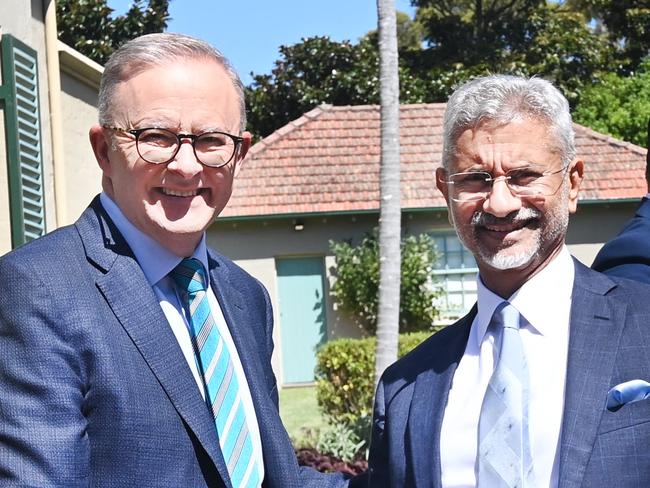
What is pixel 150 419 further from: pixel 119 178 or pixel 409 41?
pixel 409 41

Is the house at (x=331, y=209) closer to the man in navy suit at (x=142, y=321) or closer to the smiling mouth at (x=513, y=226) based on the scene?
the smiling mouth at (x=513, y=226)

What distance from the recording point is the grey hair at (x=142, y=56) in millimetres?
2592

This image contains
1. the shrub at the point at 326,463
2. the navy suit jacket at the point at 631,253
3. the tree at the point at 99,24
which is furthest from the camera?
the tree at the point at 99,24

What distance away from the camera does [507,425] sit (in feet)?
8.71

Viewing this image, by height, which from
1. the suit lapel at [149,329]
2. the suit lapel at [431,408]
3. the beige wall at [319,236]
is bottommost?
the beige wall at [319,236]

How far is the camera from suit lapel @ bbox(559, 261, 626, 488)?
2555 millimetres

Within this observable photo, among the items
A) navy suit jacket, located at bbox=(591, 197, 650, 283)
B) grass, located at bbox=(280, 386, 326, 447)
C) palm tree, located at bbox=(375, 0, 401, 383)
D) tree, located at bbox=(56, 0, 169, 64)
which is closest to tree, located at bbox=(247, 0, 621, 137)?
tree, located at bbox=(56, 0, 169, 64)

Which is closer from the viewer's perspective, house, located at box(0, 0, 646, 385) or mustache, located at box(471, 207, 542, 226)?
mustache, located at box(471, 207, 542, 226)

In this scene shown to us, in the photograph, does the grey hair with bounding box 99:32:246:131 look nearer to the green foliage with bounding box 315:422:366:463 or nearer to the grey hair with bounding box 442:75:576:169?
the grey hair with bounding box 442:75:576:169

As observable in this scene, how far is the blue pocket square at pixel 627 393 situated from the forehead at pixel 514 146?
66 centimetres

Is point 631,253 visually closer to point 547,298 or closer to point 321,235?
point 547,298

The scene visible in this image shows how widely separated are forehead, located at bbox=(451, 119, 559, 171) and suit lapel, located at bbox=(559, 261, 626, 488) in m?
0.39

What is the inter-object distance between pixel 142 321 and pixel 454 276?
15799 millimetres

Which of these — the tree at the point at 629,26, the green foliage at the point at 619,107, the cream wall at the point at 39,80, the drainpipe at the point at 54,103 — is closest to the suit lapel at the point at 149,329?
the cream wall at the point at 39,80
